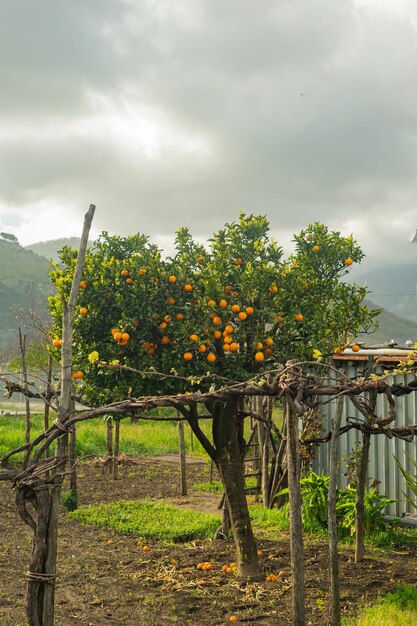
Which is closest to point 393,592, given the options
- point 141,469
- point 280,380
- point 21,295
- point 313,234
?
point 280,380

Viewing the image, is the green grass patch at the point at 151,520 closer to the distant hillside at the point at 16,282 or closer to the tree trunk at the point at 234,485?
the tree trunk at the point at 234,485

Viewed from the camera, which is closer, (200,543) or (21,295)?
(200,543)

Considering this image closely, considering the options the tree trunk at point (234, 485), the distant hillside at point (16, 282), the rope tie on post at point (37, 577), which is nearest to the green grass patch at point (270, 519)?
the tree trunk at point (234, 485)

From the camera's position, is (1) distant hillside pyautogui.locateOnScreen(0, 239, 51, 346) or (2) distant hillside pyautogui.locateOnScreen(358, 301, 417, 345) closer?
(1) distant hillside pyautogui.locateOnScreen(0, 239, 51, 346)

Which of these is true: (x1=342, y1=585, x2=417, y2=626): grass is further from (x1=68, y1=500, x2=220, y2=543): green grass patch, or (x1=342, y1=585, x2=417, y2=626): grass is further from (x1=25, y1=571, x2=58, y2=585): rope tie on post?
(x1=68, y1=500, x2=220, y2=543): green grass patch

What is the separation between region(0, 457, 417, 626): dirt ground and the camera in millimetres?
5992

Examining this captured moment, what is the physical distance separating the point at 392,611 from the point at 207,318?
10.5 feet

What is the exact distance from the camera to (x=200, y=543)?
28.6 feet

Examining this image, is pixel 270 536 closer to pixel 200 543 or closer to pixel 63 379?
pixel 200 543

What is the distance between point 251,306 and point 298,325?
0.57 metres

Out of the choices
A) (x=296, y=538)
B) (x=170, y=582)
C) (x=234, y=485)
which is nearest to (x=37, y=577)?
(x=296, y=538)

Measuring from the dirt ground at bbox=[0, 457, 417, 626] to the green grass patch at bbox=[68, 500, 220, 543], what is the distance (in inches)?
11.8

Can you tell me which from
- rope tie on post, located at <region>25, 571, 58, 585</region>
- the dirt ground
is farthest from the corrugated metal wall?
rope tie on post, located at <region>25, 571, 58, 585</region>

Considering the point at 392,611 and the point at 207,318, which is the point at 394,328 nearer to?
the point at 207,318
